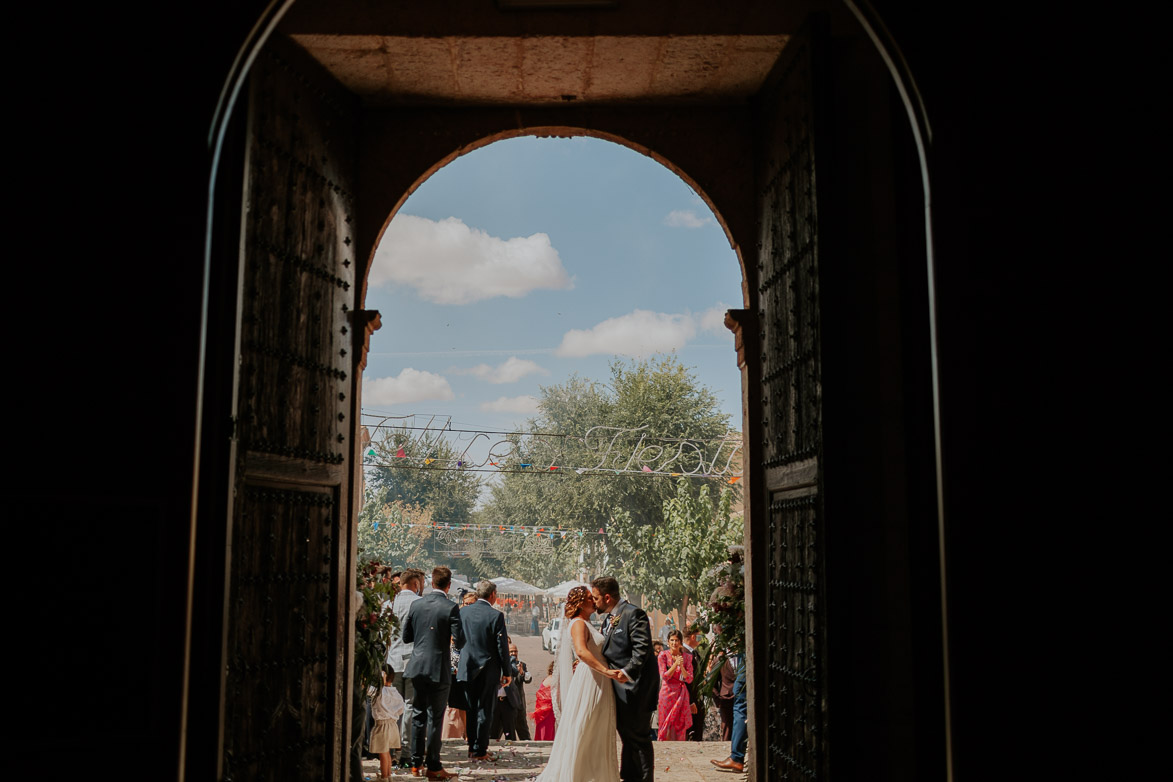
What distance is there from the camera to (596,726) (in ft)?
22.0

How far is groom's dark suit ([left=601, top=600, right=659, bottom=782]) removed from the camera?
6500 mm

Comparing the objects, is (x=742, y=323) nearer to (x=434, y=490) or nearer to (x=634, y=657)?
(x=634, y=657)

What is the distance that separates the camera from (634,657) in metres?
6.66

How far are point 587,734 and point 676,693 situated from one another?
3.49m

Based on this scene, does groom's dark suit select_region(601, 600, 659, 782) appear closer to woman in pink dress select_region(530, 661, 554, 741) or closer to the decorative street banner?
woman in pink dress select_region(530, 661, 554, 741)

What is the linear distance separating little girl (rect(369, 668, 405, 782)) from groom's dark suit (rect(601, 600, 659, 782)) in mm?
1704

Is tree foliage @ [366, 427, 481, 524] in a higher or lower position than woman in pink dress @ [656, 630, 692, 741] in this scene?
higher

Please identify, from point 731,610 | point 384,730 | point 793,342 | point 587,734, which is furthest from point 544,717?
point 793,342

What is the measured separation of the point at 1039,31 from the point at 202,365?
2.06 meters

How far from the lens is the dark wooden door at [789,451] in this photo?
4027mm

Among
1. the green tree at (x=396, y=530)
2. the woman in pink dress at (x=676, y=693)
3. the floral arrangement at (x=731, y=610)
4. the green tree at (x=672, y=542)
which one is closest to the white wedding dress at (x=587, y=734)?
the floral arrangement at (x=731, y=610)

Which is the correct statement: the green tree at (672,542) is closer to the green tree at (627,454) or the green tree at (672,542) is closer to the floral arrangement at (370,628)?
the green tree at (627,454)

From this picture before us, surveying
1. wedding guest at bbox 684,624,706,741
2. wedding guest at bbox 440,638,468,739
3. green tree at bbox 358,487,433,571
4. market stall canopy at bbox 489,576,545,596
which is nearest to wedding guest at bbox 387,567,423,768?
wedding guest at bbox 440,638,468,739

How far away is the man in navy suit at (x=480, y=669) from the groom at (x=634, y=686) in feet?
5.93
